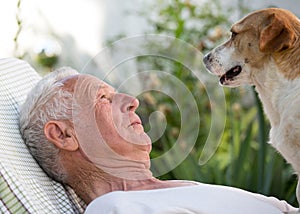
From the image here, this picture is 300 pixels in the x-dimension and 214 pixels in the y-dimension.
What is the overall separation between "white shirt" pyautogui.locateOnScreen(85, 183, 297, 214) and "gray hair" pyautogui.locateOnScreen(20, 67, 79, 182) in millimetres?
314

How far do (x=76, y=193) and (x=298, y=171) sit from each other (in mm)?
717

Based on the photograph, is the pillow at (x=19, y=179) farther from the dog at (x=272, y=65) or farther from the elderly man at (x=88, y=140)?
the dog at (x=272, y=65)

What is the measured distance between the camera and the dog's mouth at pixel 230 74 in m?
2.16

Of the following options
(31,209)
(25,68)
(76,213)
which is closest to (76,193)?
(76,213)

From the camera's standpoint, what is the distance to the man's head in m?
2.12

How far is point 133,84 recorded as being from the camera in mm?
2359

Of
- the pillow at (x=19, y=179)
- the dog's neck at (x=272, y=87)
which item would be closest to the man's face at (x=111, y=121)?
the pillow at (x=19, y=179)

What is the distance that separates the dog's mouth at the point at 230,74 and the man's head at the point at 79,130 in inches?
11.5

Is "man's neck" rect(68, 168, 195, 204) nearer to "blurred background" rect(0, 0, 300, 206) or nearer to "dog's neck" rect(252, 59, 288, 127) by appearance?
"dog's neck" rect(252, 59, 288, 127)

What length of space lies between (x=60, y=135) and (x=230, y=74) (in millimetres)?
582

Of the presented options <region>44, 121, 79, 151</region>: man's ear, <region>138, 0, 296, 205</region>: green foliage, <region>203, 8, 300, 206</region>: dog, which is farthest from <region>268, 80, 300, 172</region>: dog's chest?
<region>44, 121, 79, 151</region>: man's ear

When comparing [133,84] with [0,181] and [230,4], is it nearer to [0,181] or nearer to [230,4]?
[0,181]

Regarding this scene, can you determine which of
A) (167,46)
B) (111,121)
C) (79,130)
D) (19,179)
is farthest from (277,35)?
(167,46)

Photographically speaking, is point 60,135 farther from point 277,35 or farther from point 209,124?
point 209,124
